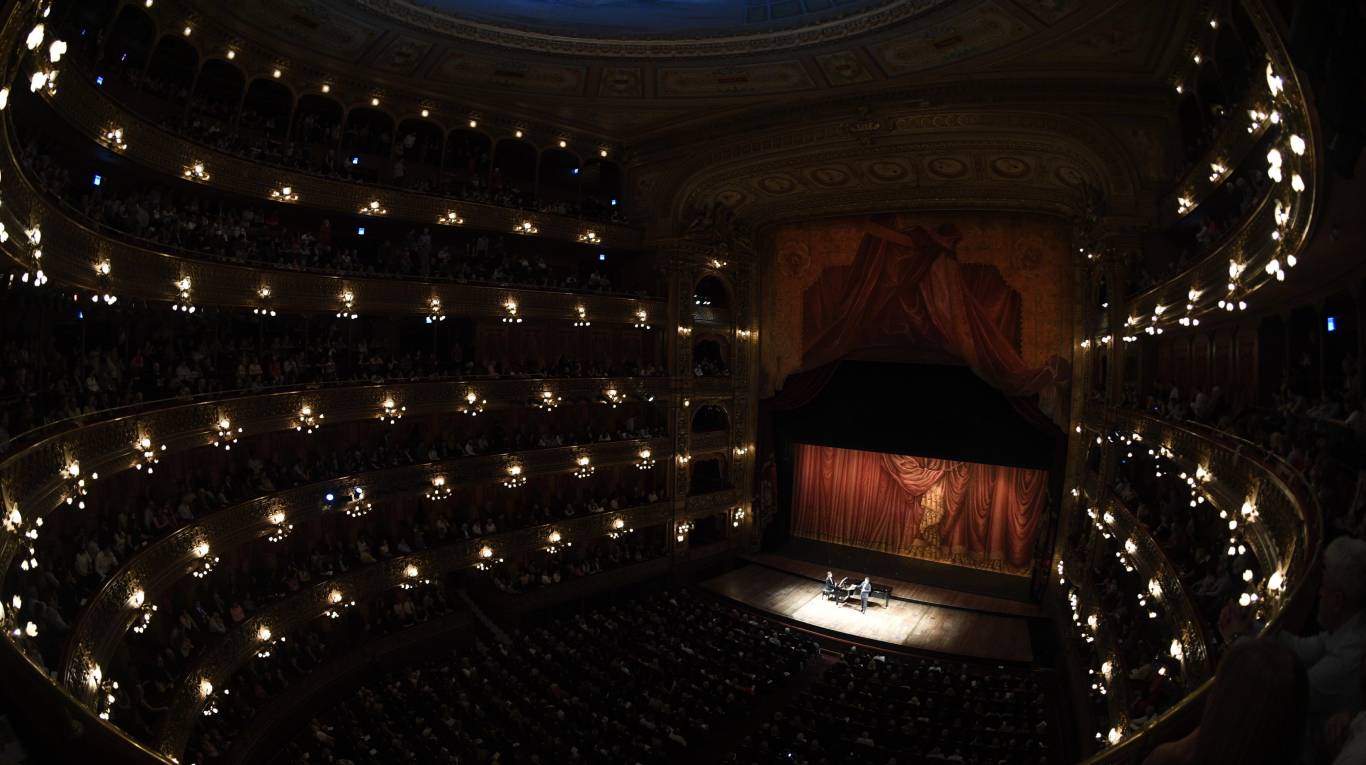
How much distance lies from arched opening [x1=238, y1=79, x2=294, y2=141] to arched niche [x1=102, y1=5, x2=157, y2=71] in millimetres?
2724

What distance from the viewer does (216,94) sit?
19.7 metres

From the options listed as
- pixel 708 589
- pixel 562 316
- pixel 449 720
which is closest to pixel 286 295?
pixel 562 316

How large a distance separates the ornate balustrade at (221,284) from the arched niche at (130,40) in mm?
5158

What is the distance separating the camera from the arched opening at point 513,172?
2473 cm

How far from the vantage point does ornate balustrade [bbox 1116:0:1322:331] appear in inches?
249

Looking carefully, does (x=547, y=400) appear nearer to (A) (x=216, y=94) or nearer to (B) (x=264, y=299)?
(B) (x=264, y=299)

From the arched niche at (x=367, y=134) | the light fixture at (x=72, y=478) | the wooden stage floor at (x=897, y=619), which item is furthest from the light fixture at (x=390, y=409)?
the wooden stage floor at (x=897, y=619)

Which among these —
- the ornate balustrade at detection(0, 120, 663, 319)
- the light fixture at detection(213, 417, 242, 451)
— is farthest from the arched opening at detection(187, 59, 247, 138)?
the light fixture at detection(213, 417, 242, 451)

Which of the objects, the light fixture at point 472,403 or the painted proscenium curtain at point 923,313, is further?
the painted proscenium curtain at point 923,313

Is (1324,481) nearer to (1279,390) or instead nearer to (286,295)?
(1279,390)

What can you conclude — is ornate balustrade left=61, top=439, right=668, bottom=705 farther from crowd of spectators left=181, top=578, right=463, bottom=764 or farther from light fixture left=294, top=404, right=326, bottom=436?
light fixture left=294, top=404, right=326, bottom=436

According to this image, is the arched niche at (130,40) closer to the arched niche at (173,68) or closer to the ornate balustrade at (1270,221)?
the arched niche at (173,68)

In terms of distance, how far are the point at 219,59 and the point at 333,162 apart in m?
3.60

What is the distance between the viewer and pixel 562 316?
24.5 m
